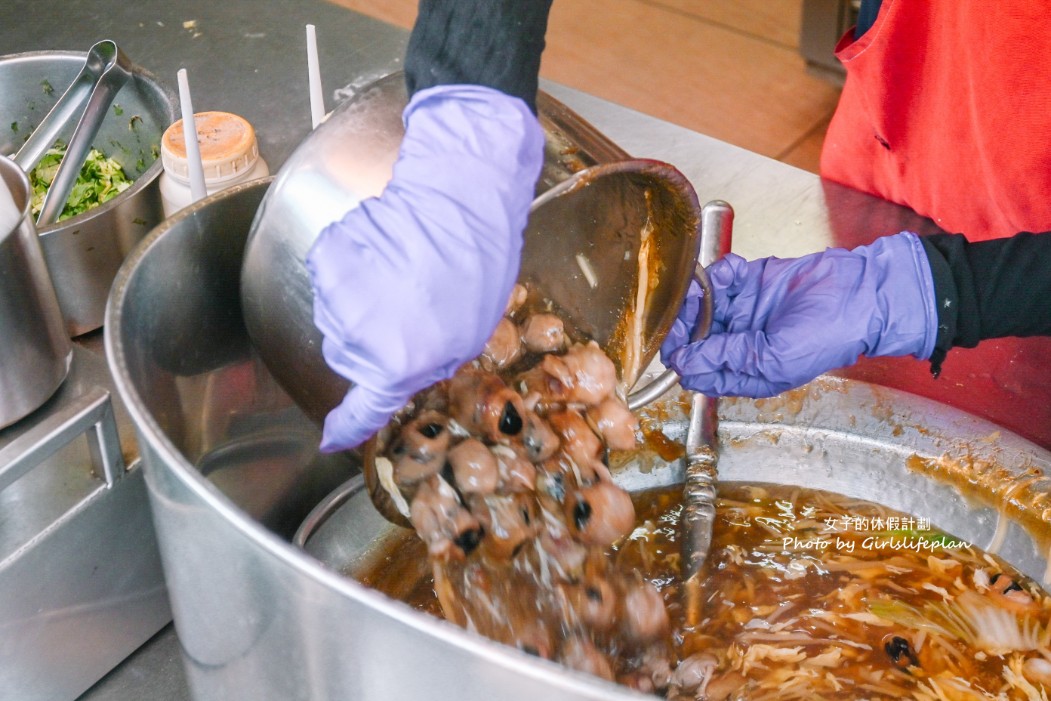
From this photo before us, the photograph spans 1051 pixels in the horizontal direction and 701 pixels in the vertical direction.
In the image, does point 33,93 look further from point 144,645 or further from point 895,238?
point 895,238

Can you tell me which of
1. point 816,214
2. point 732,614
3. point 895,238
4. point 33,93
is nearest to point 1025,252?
point 895,238

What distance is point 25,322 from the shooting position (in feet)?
→ 3.29

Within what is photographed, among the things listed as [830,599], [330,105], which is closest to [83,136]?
[330,105]

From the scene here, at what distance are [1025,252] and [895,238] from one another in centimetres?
15

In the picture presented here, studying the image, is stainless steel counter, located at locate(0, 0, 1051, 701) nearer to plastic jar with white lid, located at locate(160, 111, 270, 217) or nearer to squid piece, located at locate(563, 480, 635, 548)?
plastic jar with white lid, located at locate(160, 111, 270, 217)

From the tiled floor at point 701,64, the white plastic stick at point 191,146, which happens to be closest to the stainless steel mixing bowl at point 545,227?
the white plastic stick at point 191,146

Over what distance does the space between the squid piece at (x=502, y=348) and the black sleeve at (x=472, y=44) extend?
28 centimetres

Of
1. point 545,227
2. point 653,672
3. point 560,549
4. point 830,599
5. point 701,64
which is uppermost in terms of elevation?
point 545,227

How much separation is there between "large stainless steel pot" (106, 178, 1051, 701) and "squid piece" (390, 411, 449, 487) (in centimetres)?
21

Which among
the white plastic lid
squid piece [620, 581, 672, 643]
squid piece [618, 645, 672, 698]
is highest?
the white plastic lid

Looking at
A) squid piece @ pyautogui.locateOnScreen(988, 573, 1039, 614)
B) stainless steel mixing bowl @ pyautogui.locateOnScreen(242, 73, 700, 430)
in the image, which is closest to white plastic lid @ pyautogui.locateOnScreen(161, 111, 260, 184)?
stainless steel mixing bowl @ pyautogui.locateOnScreen(242, 73, 700, 430)

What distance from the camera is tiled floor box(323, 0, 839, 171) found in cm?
335

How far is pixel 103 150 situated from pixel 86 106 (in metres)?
0.17

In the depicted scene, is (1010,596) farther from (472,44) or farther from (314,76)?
(314,76)
